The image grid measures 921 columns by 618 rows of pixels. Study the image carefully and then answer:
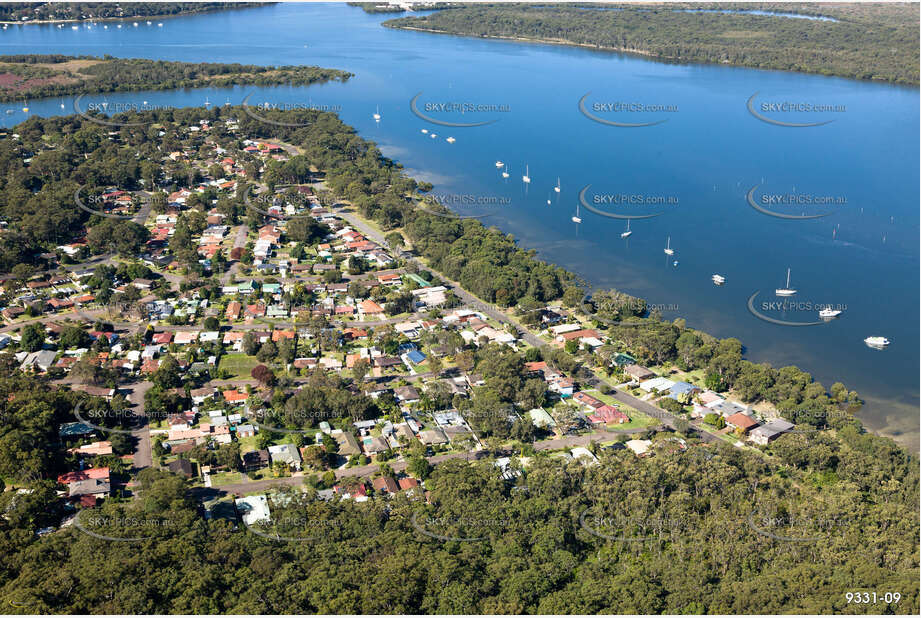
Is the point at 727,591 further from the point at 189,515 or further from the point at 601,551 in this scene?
the point at 189,515

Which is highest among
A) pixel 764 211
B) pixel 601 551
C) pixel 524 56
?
pixel 524 56

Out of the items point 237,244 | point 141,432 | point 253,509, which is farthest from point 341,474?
point 237,244

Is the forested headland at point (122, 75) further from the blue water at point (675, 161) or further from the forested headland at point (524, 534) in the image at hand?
the forested headland at point (524, 534)

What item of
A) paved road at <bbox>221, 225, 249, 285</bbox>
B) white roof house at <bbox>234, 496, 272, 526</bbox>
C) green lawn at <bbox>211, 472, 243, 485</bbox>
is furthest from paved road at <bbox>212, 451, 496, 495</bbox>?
paved road at <bbox>221, 225, 249, 285</bbox>

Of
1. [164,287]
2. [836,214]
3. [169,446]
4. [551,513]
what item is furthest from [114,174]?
[836,214]

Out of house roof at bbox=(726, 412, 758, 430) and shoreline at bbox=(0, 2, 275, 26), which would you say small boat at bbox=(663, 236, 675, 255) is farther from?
shoreline at bbox=(0, 2, 275, 26)

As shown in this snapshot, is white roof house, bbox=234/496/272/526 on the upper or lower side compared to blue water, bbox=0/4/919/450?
lower
